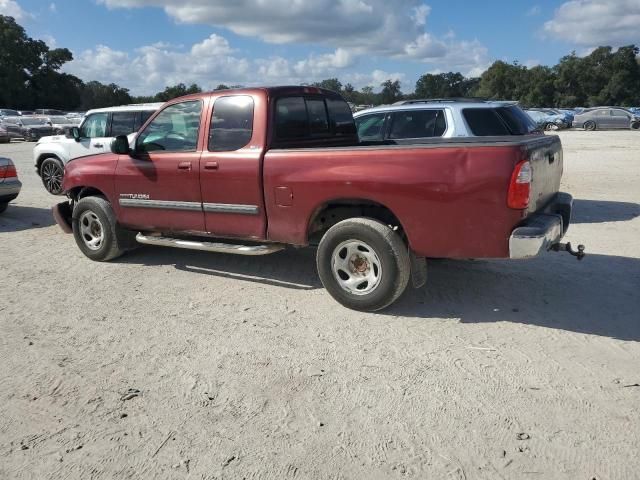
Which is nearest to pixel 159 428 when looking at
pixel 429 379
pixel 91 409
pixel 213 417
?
pixel 213 417

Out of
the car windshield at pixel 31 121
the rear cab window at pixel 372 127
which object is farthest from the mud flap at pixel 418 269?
the car windshield at pixel 31 121

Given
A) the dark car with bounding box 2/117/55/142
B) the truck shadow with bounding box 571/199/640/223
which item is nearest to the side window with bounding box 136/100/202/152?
the truck shadow with bounding box 571/199/640/223

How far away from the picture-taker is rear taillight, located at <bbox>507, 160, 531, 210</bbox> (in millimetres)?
4008

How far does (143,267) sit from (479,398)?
4.31 m

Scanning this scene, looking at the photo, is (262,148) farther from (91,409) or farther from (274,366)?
(91,409)

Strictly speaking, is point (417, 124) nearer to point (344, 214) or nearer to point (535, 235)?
point (344, 214)

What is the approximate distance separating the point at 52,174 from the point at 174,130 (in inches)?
299

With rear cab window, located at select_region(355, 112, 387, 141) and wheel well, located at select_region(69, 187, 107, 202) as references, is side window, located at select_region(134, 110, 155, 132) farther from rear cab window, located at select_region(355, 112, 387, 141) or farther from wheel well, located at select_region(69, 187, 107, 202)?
rear cab window, located at select_region(355, 112, 387, 141)

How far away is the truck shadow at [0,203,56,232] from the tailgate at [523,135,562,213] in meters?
7.71

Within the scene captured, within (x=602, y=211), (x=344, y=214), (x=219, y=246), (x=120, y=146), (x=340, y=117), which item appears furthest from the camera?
(x=602, y=211)

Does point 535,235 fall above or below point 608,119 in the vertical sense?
above

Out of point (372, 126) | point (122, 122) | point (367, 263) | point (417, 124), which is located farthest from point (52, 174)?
point (367, 263)

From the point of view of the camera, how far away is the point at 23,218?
32.0 ft

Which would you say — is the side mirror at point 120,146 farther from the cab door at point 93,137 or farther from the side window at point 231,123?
the cab door at point 93,137
